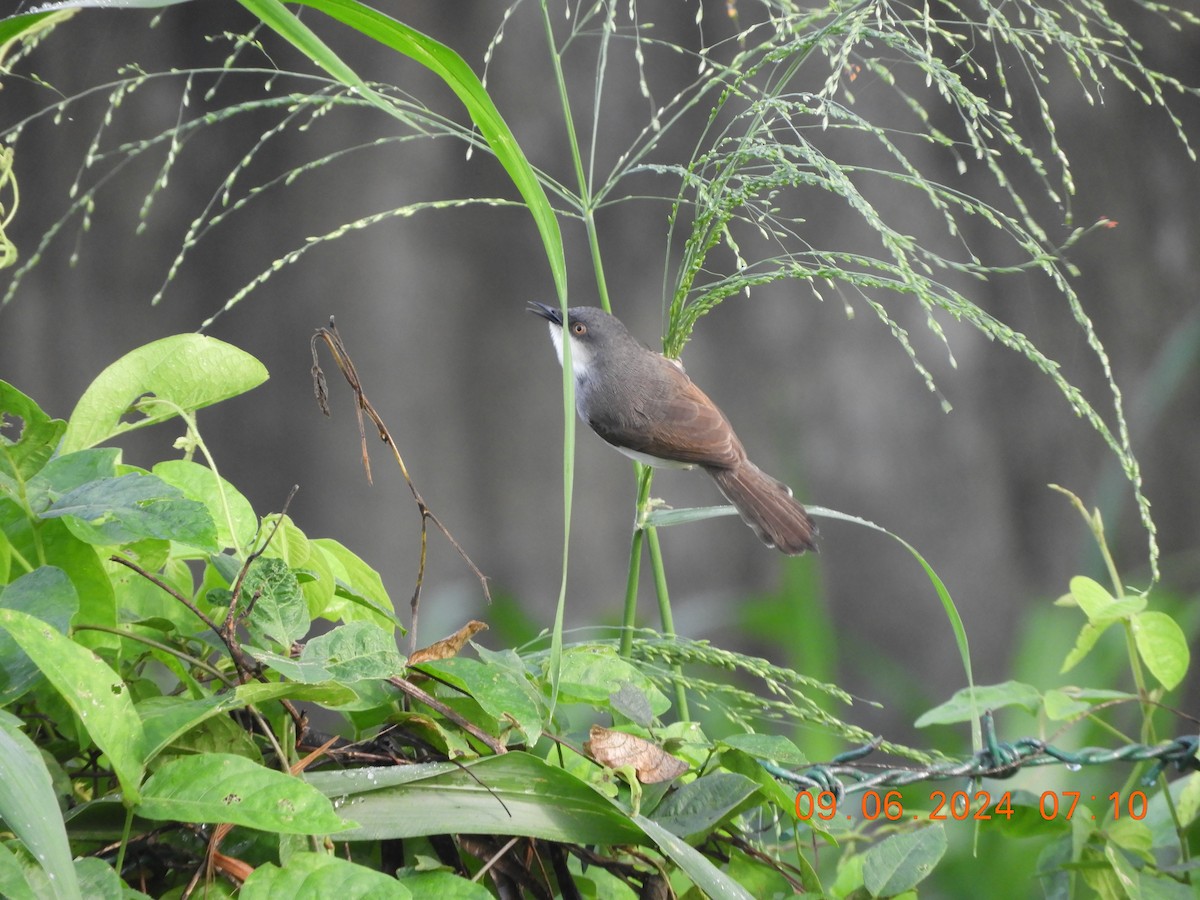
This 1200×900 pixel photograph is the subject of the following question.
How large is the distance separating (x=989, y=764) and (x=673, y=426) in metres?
0.68

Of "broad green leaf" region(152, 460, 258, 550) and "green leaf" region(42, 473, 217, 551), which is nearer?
"green leaf" region(42, 473, 217, 551)

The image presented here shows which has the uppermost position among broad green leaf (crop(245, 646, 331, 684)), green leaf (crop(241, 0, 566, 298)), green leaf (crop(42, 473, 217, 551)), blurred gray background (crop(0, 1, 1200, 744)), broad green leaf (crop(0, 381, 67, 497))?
green leaf (crop(241, 0, 566, 298))

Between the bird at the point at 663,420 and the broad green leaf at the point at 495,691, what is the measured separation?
67cm

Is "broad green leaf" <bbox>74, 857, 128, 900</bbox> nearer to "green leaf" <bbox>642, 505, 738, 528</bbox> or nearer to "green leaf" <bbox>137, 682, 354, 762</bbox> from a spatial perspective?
"green leaf" <bbox>137, 682, 354, 762</bbox>

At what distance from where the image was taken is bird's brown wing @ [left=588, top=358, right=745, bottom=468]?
50.4 inches

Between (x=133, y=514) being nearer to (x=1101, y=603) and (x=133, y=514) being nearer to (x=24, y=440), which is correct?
(x=24, y=440)

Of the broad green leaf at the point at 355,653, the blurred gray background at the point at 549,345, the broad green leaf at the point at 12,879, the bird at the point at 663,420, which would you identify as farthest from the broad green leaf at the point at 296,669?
the blurred gray background at the point at 549,345

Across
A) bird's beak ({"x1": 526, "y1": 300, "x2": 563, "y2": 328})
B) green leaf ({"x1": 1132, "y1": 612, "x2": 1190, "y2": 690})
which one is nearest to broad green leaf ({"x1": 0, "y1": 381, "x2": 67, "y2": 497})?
green leaf ({"x1": 1132, "y1": 612, "x2": 1190, "y2": 690})

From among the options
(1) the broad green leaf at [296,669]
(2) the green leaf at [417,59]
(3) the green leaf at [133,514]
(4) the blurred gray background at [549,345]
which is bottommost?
(4) the blurred gray background at [549,345]

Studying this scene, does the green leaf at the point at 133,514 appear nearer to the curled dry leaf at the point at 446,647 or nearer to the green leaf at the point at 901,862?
the curled dry leaf at the point at 446,647

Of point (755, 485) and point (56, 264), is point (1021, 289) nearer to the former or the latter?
point (755, 485)

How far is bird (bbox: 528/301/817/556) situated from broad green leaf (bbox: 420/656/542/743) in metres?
0.67

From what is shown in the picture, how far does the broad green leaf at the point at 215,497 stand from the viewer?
23.9 inches

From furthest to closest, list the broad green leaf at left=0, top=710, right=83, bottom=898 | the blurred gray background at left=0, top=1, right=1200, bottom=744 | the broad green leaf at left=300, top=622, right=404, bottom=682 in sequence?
the blurred gray background at left=0, top=1, right=1200, bottom=744 → the broad green leaf at left=300, top=622, right=404, bottom=682 → the broad green leaf at left=0, top=710, right=83, bottom=898
